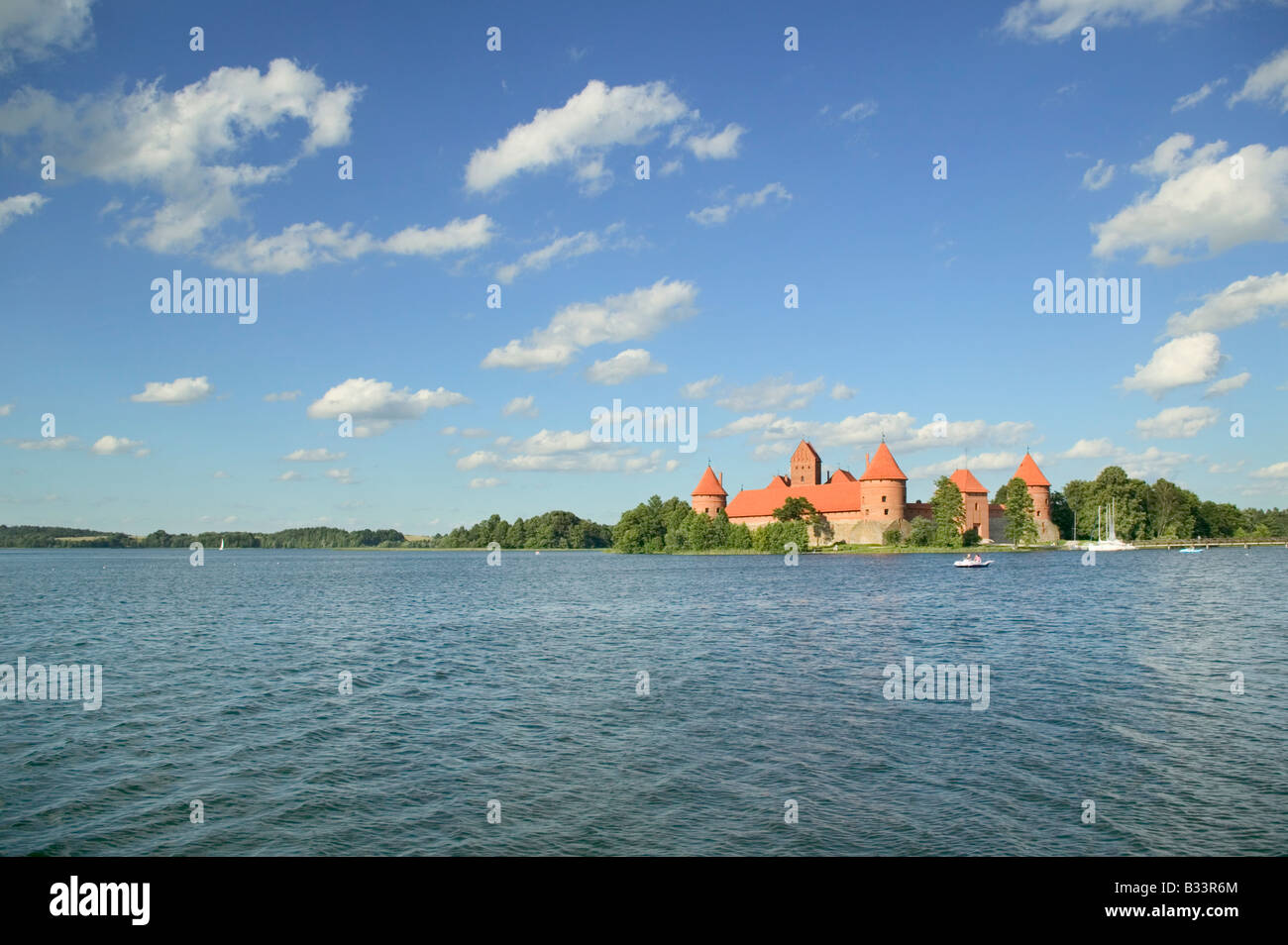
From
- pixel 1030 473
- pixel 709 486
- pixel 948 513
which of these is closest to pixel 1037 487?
pixel 1030 473

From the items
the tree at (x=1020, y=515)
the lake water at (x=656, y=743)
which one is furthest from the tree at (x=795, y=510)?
the lake water at (x=656, y=743)

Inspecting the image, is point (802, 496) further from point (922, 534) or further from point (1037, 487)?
point (1037, 487)

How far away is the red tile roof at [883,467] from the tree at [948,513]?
7.20m

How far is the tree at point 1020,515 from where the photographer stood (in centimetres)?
11843

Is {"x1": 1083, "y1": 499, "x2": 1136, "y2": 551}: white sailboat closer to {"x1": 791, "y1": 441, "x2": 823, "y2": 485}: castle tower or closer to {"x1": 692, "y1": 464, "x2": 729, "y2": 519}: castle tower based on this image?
{"x1": 791, "y1": 441, "x2": 823, "y2": 485}: castle tower

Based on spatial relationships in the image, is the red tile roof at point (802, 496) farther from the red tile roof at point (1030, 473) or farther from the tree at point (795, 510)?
the red tile roof at point (1030, 473)

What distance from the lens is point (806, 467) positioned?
150500 mm

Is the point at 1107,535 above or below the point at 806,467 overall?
below

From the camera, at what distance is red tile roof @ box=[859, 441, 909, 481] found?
11875cm

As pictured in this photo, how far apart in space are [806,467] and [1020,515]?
40.7 meters

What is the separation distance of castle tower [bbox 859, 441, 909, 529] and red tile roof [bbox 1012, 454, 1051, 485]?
20.4 meters

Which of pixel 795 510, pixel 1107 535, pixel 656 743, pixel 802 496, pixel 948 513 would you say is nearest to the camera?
pixel 656 743
